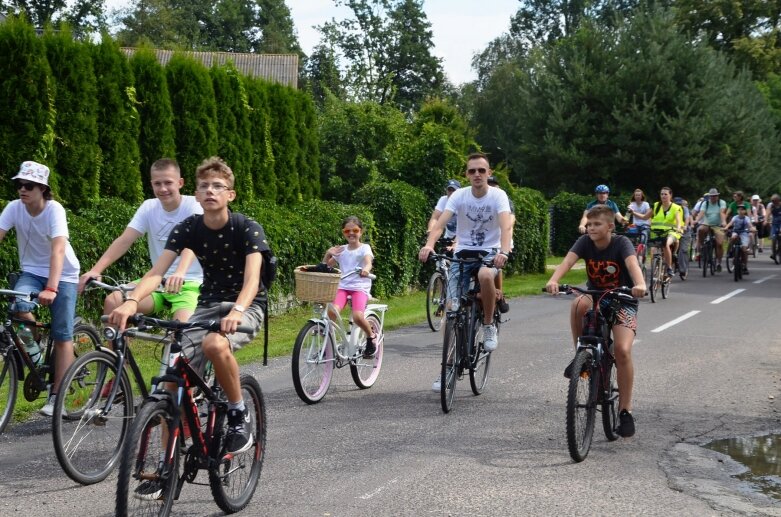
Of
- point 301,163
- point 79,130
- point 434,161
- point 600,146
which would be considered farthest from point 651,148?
point 79,130

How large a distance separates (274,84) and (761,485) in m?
13.9

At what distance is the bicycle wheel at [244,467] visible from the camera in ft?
18.0

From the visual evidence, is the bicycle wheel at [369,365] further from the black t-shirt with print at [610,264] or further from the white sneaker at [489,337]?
the black t-shirt with print at [610,264]

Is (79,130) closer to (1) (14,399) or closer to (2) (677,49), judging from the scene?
(1) (14,399)

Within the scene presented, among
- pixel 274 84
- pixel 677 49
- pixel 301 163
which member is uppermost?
pixel 677 49

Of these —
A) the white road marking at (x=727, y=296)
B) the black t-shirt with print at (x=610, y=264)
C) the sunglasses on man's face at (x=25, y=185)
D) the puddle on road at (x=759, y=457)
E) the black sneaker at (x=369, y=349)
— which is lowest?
the puddle on road at (x=759, y=457)

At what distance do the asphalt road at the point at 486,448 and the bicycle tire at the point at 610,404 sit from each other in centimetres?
10

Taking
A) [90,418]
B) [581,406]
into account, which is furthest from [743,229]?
[90,418]

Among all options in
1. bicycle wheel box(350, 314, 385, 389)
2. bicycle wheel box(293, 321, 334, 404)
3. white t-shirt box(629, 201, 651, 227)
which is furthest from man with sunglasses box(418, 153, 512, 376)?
white t-shirt box(629, 201, 651, 227)

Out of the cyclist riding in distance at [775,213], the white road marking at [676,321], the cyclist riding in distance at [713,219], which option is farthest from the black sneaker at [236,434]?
the cyclist riding in distance at [775,213]

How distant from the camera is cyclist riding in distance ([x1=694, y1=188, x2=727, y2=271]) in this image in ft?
81.6

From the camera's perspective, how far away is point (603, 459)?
7082mm

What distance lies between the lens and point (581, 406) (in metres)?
6.93

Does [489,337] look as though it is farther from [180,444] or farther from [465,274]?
[180,444]
